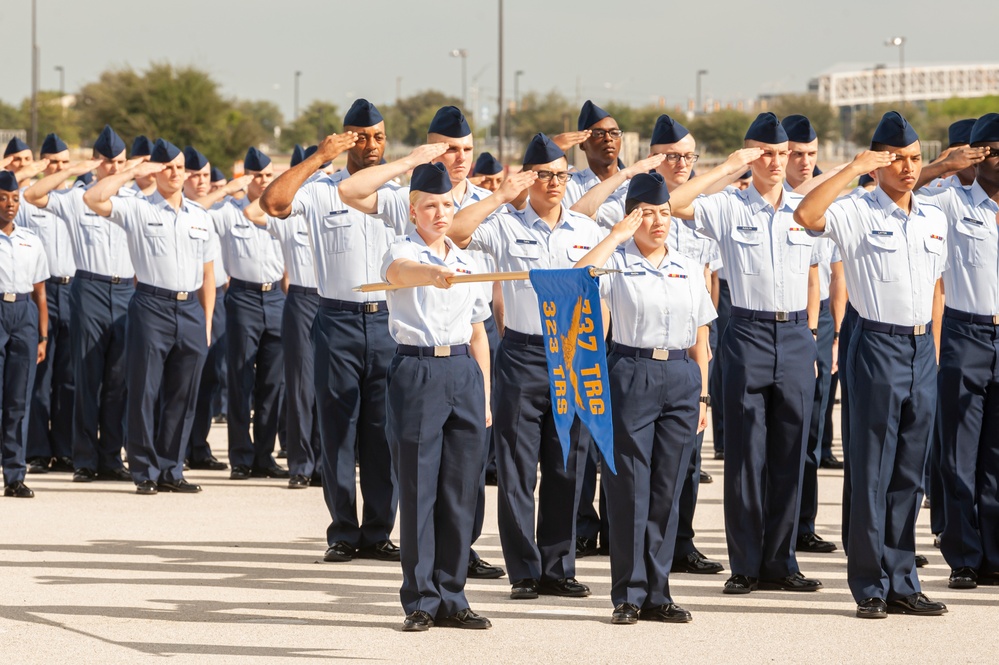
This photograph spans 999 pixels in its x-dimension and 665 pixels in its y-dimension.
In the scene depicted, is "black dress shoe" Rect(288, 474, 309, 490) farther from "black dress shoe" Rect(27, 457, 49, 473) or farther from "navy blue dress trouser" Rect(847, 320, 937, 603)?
"navy blue dress trouser" Rect(847, 320, 937, 603)

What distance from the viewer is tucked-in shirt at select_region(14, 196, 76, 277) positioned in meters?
12.7

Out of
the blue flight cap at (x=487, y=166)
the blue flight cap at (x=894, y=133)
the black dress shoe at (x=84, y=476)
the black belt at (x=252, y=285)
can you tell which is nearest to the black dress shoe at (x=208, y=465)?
the black dress shoe at (x=84, y=476)

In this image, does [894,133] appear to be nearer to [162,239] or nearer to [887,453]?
[887,453]

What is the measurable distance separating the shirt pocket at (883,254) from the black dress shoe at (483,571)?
8.56 feet

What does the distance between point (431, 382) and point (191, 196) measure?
6.75 meters

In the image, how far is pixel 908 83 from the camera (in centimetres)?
13950

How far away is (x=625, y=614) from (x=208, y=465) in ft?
21.8

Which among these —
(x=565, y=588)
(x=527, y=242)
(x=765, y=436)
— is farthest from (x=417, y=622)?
(x=765, y=436)

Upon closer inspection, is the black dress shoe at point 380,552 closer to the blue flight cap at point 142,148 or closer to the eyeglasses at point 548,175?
the eyeglasses at point 548,175

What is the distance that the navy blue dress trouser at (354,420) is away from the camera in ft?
29.2

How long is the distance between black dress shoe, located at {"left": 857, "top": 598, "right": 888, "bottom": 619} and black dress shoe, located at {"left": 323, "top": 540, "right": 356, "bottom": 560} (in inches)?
118

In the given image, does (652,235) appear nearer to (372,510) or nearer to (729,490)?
(729,490)

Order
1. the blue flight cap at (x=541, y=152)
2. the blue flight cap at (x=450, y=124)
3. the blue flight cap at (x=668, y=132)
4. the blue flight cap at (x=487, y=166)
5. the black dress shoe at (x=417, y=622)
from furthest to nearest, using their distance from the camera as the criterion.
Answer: the blue flight cap at (x=487, y=166) → the blue flight cap at (x=668, y=132) → the blue flight cap at (x=450, y=124) → the blue flight cap at (x=541, y=152) → the black dress shoe at (x=417, y=622)

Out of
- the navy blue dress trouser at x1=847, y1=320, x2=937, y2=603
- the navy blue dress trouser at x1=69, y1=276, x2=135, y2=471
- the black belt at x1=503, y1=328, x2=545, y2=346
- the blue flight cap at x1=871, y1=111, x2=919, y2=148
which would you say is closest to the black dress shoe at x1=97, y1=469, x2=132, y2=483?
the navy blue dress trouser at x1=69, y1=276, x2=135, y2=471
